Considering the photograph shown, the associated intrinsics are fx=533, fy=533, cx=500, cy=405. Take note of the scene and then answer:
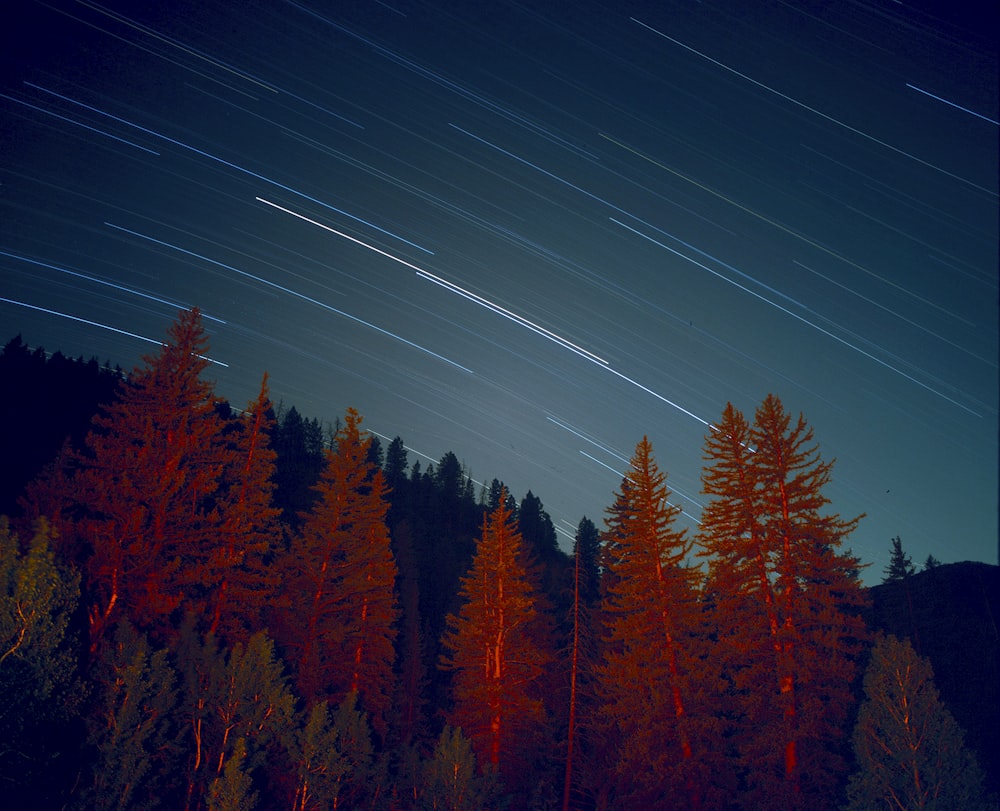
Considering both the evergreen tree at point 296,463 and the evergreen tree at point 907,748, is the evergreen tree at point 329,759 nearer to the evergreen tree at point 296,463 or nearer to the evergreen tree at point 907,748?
the evergreen tree at point 907,748

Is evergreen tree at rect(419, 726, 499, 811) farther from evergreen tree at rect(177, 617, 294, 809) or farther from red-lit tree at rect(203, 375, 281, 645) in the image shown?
red-lit tree at rect(203, 375, 281, 645)

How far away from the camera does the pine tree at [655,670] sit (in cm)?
1964

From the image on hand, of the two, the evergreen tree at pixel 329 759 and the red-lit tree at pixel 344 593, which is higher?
the red-lit tree at pixel 344 593

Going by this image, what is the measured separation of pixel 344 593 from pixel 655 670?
1345 cm

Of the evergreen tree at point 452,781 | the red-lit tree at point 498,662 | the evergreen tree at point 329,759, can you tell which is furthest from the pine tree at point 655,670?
the evergreen tree at point 329,759

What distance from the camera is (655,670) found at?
2127 centimetres

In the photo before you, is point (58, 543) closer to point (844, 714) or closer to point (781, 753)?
point (781, 753)

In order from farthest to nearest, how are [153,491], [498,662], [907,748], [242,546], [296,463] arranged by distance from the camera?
[296,463] < [498,662] < [242,546] < [153,491] < [907,748]

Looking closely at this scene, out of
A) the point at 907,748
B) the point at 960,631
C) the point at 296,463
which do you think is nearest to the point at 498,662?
the point at 907,748

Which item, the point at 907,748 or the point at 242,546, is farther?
the point at 242,546

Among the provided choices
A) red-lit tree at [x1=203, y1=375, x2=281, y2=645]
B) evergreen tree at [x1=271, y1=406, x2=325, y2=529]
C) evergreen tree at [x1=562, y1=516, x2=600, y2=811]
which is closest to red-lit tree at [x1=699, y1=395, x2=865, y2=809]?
evergreen tree at [x1=562, y1=516, x2=600, y2=811]

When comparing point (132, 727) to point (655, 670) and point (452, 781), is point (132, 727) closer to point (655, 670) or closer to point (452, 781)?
point (452, 781)

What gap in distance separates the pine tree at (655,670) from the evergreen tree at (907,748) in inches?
220

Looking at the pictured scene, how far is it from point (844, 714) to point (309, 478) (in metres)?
67.7
